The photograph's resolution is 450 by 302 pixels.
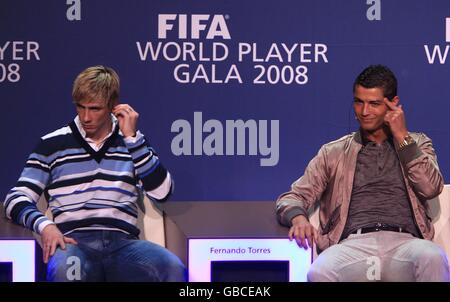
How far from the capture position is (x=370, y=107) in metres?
4.20

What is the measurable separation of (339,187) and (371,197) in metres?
0.15

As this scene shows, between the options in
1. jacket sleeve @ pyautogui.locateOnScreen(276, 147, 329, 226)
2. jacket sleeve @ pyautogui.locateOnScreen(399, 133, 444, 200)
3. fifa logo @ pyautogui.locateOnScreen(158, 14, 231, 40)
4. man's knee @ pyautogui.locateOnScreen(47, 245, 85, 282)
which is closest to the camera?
man's knee @ pyautogui.locateOnScreen(47, 245, 85, 282)

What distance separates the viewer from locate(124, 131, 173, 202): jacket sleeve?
409 cm

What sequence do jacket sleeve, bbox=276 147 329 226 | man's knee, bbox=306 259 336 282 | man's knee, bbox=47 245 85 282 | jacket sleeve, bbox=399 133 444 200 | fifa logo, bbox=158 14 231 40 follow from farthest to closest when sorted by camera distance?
fifa logo, bbox=158 14 231 40
jacket sleeve, bbox=276 147 329 226
jacket sleeve, bbox=399 133 444 200
man's knee, bbox=306 259 336 282
man's knee, bbox=47 245 85 282

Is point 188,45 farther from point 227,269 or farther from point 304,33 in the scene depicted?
point 227,269

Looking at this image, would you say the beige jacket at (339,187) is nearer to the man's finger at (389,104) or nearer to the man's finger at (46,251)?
the man's finger at (389,104)

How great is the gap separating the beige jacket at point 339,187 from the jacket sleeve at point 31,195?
1056 mm

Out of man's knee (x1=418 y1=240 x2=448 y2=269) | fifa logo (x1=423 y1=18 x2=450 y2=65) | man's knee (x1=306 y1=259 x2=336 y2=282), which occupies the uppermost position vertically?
fifa logo (x1=423 y1=18 x2=450 y2=65)

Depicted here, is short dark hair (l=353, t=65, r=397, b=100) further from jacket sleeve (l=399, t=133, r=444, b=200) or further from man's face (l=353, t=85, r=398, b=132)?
jacket sleeve (l=399, t=133, r=444, b=200)

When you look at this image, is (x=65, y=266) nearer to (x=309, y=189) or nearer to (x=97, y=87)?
(x=97, y=87)

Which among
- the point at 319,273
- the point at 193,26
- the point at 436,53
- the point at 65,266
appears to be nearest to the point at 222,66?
the point at 193,26

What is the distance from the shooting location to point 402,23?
490 centimetres

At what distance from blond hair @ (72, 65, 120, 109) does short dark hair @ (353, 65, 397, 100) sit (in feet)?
3.65

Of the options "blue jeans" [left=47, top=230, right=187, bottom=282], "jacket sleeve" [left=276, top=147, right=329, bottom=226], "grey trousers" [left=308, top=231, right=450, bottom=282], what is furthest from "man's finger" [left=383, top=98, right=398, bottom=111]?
"blue jeans" [left=47, top=230, right=187, bottom=282]
